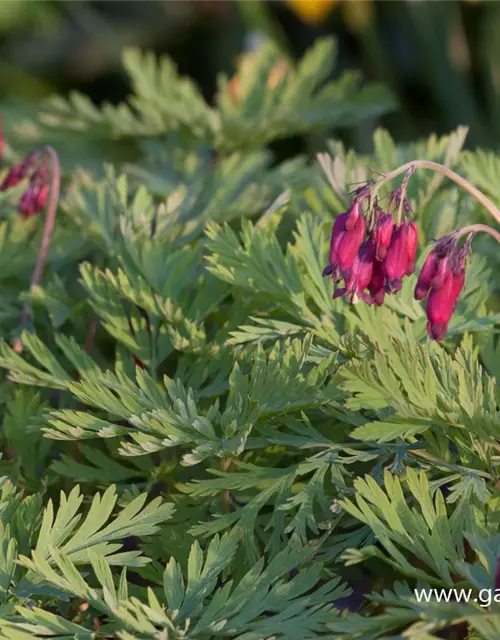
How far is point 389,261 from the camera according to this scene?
2.69 ft

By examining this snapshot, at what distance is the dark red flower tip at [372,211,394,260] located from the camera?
824mm

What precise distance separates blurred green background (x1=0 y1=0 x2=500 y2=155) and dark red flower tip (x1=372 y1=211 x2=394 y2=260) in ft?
6.75

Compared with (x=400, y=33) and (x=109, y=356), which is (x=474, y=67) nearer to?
(x=400, y=33)

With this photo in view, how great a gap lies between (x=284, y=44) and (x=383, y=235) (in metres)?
2.64

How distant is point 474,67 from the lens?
10.6 ft

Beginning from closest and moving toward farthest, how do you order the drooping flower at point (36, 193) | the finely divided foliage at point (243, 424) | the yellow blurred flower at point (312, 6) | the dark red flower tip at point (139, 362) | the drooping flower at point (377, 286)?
the finely divided foliage at point (243, 424), the drooping flower at point (377, 286), the dark red flower tip at point (139, 362), the drooping flower at point (36, 193), the yellow blurred flower at point (312, 6)

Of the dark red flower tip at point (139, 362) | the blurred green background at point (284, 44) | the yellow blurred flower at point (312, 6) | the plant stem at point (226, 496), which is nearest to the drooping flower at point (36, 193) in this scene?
the dark red flower tip at point (139, 362)

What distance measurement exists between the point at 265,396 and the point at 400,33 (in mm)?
2891

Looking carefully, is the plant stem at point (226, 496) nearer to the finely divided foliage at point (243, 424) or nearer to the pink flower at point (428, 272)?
the finely divided foliage at point (243, 424)

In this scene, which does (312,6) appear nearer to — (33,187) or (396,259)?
(33,187)

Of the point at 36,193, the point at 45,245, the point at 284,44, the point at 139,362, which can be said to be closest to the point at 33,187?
the point at 36,193

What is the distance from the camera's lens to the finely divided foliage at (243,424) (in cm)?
74

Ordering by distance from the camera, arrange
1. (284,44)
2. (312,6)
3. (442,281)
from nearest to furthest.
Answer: (442,281) → (312,6) → (284,44)

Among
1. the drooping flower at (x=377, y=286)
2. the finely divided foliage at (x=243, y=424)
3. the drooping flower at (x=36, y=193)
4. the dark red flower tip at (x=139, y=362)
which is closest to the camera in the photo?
the finely divided foliage at (x=243, y=424)
